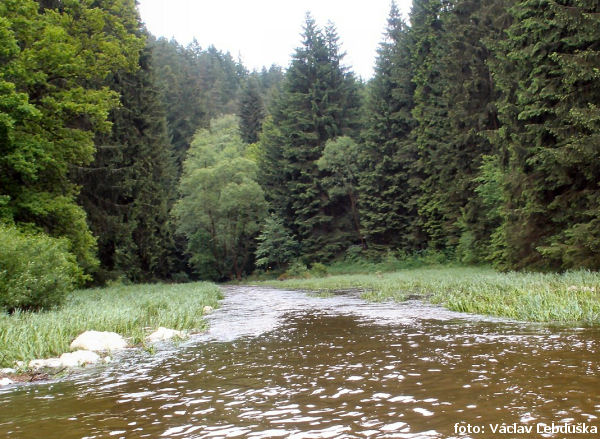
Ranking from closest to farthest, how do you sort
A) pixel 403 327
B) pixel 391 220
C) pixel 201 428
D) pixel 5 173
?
pixel 201 428 → pixel 403 327 → pixel 5 173 → pixel 391 220

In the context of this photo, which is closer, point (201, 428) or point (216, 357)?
point (201, 428)

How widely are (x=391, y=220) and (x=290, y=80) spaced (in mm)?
20681

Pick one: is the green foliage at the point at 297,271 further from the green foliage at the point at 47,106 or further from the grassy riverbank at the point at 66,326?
the grassy riverbank at the point at 66,326

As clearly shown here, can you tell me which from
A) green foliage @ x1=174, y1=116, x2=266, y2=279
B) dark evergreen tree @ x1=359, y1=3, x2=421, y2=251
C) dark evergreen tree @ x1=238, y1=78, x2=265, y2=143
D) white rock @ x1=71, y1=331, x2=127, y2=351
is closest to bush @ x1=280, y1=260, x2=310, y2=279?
dark evergreen tree @ x1=359, y1=3, x2=421, y2=251

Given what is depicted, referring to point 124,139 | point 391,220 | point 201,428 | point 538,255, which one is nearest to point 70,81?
point 124,139

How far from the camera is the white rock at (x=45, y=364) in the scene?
7.69 meters

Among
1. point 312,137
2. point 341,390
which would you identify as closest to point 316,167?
point 312,137

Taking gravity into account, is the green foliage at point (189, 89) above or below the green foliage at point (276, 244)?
above

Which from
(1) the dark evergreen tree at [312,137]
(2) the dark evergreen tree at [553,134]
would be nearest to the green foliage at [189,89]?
(1) the dark evergreen tree at [312,137]

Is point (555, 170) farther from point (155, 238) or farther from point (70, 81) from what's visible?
point (155, 238)

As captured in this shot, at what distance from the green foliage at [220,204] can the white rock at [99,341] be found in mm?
37904

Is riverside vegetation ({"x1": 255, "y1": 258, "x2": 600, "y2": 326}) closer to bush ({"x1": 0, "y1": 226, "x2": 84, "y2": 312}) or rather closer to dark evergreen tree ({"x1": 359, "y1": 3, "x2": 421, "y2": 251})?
bush ({"x1": 0, "y1": 226, "x2": 84, "y2": 312})

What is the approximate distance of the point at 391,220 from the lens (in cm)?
Result: 4269

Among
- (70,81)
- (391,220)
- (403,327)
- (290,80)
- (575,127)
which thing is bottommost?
(403,327)
